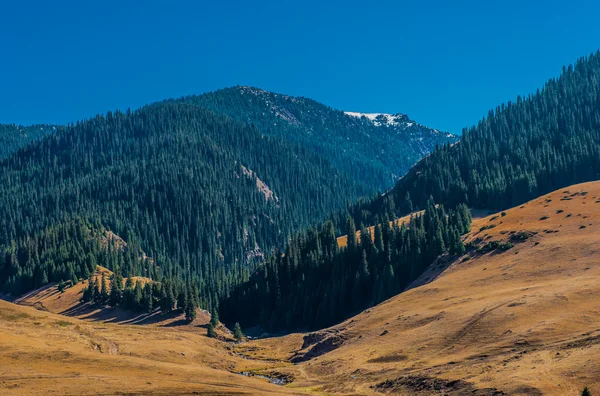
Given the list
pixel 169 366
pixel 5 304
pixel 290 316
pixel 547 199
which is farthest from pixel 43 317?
pixel 547 199

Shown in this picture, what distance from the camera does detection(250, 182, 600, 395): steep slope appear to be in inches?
2884

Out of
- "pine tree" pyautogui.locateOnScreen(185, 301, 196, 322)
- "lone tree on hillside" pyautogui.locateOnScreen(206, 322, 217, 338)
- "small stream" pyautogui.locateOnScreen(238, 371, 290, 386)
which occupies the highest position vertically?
"pine tree" pyautogui.locateOnScreen(185, 301, 196, 322)

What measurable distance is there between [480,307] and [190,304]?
105 meters

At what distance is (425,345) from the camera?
98.1m

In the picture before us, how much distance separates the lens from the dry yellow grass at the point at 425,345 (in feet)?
249

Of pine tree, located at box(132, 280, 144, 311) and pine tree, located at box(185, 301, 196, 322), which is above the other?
pine tree, located at box(132, 280, 144, 311)

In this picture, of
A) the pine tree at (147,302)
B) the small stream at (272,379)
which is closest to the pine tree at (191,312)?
the pine tree at (147,302)

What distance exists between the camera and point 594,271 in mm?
112125

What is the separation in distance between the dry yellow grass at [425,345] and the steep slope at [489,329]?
0.90 ft

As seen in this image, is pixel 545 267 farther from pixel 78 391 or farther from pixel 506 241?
pixel 78 391

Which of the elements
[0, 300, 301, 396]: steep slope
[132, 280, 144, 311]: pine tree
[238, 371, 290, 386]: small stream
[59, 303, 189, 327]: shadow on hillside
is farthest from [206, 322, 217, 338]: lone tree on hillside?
[238, 371, 290, 386]: small stream

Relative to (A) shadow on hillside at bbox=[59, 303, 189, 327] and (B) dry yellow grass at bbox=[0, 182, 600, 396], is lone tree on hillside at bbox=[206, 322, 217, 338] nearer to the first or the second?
(B) dry yellow grass at bbox=[0, 182, 600, 396]

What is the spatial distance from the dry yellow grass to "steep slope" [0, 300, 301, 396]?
0.28m

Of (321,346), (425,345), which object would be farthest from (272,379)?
(425,345)
